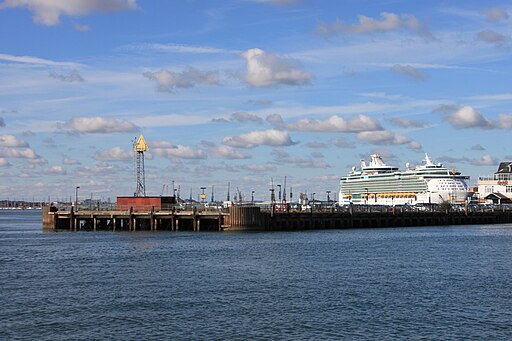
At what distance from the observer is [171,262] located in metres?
63.7

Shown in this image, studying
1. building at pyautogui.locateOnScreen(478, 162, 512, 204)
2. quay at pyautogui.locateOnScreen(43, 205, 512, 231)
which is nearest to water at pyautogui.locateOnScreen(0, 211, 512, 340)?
quay at pyautogui.locateOnScreen(43, 205, 512, 231)

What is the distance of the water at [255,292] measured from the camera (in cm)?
3694

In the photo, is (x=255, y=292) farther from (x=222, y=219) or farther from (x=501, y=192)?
(x=501, y=192)

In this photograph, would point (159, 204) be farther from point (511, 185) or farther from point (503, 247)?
point (511, 185)

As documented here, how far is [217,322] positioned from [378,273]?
69.2 ft

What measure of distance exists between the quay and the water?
2127cm

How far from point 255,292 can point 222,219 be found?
181 feet

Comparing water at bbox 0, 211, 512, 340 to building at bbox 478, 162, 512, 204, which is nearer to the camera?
water at bbox 0, 211, 512, 340

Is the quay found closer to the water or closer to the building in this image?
the water

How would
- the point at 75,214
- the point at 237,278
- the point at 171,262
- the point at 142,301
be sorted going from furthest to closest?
the point at 75,214
the point at 171,262
the point at 237,278
the point at 142,301

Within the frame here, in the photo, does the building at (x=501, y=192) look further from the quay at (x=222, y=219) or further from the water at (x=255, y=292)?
the water at (x=255, y=292)

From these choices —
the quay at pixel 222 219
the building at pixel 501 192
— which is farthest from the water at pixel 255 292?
the building at pixel 501 192

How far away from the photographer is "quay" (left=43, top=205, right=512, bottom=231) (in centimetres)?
10169

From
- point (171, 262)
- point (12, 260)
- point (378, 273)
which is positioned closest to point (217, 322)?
point (378, 273)
